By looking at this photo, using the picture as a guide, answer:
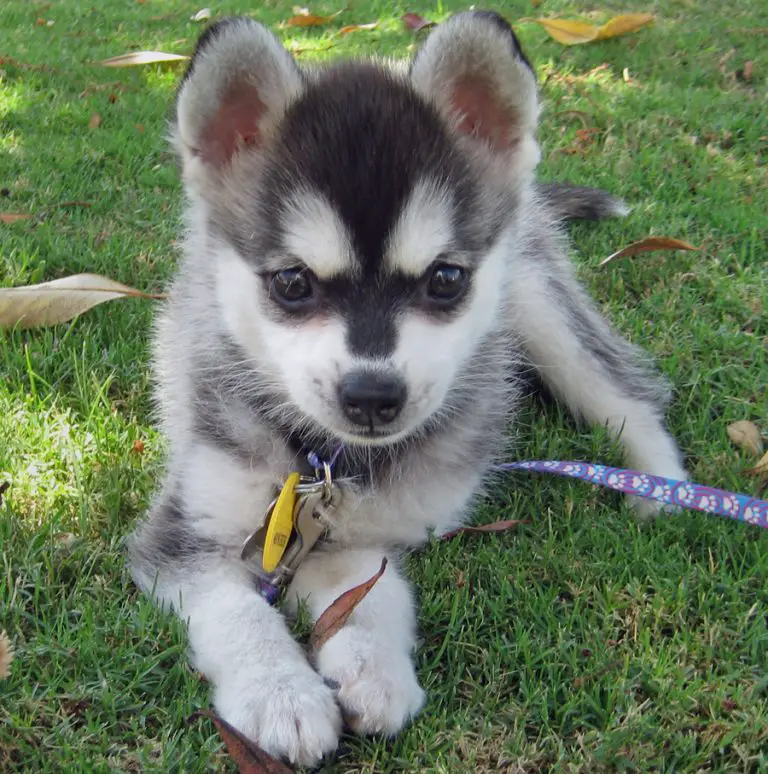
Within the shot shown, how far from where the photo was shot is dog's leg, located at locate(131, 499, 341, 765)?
5.81ft

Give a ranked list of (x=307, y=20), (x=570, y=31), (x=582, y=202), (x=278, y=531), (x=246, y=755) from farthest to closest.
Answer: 1. (x=307, y=20)
2. (x=570, y=31)
3. (x=582, y=202)
4. (x=278, y=531)
5. (x=246, y=755)

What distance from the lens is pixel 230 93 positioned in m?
2.31

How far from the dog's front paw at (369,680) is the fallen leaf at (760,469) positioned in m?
1.47

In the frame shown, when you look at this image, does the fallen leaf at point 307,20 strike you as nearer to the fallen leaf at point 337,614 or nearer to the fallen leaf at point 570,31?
the fallen leaf at point 570,31

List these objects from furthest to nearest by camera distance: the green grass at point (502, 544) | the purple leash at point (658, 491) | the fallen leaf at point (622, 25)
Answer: the fallen leaf at point (622, 25) → the purple leash at point (658, 491) → the green grass at point (502, 544)

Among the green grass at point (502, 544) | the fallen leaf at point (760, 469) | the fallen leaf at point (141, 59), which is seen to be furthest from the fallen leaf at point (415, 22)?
the fallen leaf at point (760, 469)

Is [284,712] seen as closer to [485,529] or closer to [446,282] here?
[485,529]

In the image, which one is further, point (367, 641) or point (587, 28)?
point (587, 28)

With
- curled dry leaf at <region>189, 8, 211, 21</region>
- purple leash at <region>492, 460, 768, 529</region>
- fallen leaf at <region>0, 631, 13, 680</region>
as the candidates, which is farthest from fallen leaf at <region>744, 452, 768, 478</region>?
curled dry leaf at <region>189, 8, 211, 21</region>

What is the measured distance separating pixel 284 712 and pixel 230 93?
5.46 feet

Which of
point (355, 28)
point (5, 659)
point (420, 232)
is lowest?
point (355, 28)

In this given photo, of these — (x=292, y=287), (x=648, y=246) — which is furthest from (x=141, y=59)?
(x=292, y=287)

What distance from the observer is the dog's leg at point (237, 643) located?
1770 millimetres

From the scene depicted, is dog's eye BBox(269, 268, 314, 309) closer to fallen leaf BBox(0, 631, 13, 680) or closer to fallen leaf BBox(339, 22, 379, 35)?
fallen leaf BBox(0, 631, 13, 680)
